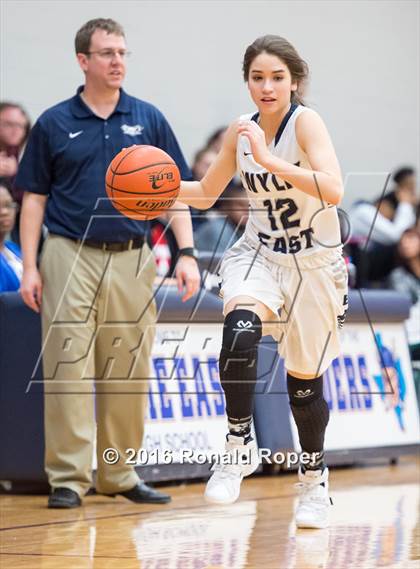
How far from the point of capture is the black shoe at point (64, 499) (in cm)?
647

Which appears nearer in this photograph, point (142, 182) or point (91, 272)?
point (142, 182)

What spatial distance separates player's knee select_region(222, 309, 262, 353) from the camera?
A: 16.1 feet

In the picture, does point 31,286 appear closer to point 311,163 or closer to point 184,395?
point 184,395

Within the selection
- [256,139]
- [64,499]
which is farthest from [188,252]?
[256,139]

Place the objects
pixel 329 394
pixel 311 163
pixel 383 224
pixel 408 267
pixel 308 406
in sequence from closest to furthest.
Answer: pixel 311 163 → pixel 308 406 → pixel 329 394 → pixel 408 267 → pixel 383 224

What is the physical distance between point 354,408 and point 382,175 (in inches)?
157

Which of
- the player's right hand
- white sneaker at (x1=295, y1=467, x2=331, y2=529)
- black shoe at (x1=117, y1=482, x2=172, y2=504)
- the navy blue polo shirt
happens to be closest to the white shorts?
white sneaker at (x1=295, y1=467, x2=331, y2=529)

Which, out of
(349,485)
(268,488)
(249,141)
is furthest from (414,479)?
(249,141)

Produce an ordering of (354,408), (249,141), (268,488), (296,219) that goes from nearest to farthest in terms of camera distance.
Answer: (249,141), (296,219), (268,488), (354,408)

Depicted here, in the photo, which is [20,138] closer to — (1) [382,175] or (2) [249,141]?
(2) [249,141]

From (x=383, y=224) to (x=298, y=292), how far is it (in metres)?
6.42

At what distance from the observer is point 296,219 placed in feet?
17.1

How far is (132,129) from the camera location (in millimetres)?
6559

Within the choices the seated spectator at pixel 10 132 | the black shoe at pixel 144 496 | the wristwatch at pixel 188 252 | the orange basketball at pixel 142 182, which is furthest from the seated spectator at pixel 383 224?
the orange basketball at pixel 142 182
